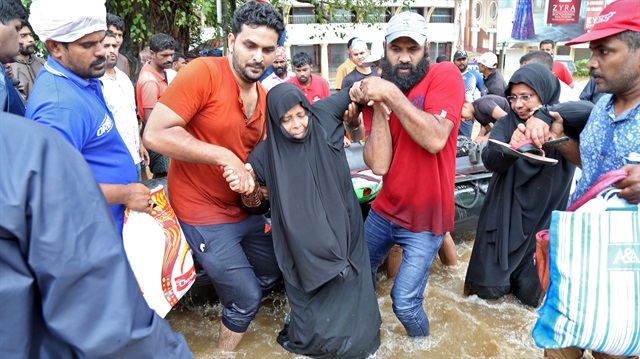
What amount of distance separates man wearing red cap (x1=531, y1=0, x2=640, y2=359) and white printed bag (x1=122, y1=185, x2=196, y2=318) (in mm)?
2005

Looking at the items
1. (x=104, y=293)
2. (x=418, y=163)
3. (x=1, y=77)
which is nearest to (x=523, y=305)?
(x=418, y=163)

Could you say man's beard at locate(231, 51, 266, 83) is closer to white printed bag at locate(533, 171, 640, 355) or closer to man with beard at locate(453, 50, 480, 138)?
white printed bag at locate(533, 171, 640, 355)

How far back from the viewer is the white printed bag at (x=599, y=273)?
68.9 inches

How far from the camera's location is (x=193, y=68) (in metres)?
2.46

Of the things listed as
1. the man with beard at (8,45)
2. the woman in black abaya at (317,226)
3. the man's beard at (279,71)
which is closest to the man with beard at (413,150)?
the woman in black abaya at (317,226)

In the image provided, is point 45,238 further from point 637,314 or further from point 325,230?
point 637,314

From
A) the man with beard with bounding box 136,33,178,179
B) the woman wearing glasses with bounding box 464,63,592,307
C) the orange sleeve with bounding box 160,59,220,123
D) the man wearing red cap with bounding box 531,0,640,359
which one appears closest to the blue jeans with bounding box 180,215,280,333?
the orange sleeve with bounding box 160,59,220,123

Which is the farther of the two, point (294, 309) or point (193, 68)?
point (294, 309)

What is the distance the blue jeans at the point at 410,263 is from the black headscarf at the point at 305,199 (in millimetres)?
406

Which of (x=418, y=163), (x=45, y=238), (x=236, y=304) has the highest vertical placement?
(x=45, y=238)

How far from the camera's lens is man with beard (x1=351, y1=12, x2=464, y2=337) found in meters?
2.63

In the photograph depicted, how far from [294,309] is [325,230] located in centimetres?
58

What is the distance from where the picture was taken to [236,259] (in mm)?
2738

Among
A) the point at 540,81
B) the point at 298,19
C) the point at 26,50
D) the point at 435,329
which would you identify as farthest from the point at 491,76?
the point at 298,19
